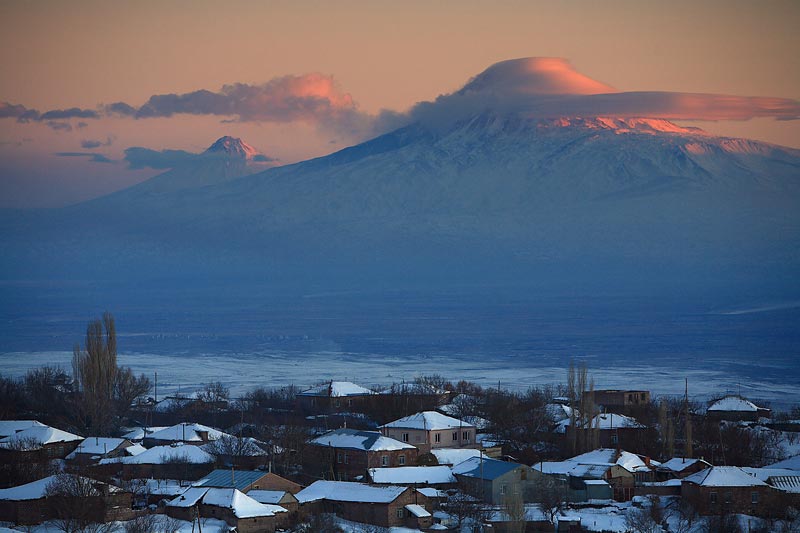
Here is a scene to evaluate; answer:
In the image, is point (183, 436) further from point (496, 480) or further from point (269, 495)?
point (496, 480)

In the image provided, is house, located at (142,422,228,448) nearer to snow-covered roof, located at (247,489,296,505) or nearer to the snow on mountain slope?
snow-covered roof, located at (247,489,296,505)

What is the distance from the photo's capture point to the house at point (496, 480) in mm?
29562

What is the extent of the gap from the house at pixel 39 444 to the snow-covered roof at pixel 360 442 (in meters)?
6.24

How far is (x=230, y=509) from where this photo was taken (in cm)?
2698

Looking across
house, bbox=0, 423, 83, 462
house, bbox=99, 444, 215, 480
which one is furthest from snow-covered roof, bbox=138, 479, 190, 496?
house, bbox=0, 423, 83, 462

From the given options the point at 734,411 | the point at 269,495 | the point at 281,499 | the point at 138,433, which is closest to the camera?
the point at 281,499

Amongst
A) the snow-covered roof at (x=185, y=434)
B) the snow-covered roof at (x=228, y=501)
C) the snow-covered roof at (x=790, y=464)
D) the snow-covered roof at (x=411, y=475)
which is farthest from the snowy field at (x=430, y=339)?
the snow-covered roof at (x=228, y=501)

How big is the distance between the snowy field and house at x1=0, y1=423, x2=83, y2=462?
717 inches

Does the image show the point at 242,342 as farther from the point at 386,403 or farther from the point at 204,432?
the point at 204,432

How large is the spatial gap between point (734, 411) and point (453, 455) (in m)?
12.5

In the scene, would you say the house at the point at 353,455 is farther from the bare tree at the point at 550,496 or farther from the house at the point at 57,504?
the house at the point at 57,504

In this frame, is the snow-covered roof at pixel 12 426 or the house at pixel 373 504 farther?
the snow-covered roof at pixel 12 426

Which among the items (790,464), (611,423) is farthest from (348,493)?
(611,423)

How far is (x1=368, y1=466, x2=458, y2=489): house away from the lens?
30.7m
